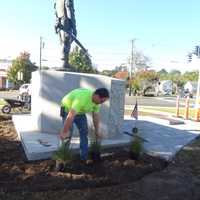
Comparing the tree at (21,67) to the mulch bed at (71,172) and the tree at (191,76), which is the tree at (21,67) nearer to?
the tree at (191,76)

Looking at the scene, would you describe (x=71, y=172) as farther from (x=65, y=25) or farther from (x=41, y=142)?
(x=65, y=25)

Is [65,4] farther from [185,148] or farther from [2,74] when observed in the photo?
[2,74]

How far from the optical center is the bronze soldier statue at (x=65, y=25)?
31.7 feet

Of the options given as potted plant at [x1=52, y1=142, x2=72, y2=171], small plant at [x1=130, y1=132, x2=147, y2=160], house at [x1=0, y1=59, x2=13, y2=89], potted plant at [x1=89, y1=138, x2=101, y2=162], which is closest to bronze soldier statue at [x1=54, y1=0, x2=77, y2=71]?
small plant at [x1=130, y1=132, x2=147, y2=160]

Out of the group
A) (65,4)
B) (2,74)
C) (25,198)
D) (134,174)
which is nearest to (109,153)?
(134,174)

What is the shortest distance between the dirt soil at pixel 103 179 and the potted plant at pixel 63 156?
109mm

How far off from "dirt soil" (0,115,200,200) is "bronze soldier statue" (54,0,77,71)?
11.5 feet

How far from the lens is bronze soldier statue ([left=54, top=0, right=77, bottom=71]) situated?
966 cm

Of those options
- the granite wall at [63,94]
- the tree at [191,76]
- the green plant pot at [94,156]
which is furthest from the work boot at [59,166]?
the tree at [191,76]

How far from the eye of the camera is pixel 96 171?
238 inches

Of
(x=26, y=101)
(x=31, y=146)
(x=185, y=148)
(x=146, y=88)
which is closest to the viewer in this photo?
(x=31, y=146)

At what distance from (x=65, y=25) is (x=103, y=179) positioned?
202 inches

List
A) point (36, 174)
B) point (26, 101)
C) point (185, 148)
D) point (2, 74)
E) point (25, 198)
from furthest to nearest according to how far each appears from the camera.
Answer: point (2, 74) → point (26, 101) → point (185, 148) → point (36, 174) → point (25, 198)

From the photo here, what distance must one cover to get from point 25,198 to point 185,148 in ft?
15.8
